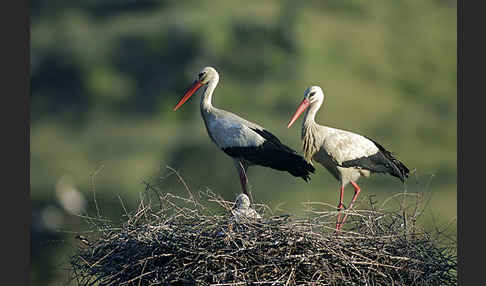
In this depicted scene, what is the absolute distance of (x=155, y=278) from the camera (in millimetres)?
4613

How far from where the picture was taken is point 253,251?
462cm

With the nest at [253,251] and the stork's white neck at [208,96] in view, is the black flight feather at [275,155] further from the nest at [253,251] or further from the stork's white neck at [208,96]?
the nest at [253,251]

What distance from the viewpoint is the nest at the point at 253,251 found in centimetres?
459

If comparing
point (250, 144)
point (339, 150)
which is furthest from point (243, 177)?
point (339, 150)

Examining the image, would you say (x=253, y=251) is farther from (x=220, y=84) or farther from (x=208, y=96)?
(x=220, y=84)

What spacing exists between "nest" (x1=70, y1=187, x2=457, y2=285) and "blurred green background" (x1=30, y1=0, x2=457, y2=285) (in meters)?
10.5

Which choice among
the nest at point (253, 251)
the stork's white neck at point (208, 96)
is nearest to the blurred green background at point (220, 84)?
the stork's white neck at point (208, 96)

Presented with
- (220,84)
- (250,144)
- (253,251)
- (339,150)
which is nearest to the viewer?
(253,251)

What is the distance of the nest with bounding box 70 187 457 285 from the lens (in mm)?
4590

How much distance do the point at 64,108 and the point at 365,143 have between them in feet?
53.9

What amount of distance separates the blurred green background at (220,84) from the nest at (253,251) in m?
10.5

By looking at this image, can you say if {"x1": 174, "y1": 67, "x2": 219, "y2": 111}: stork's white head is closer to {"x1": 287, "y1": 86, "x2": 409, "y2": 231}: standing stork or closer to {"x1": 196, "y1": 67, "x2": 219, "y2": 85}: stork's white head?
{"x1": 196, "y1": 67, "x2": 219, "y2": 85}: stork's white head

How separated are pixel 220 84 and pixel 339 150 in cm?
1385

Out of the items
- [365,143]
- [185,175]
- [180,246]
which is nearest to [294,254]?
[180,246]
